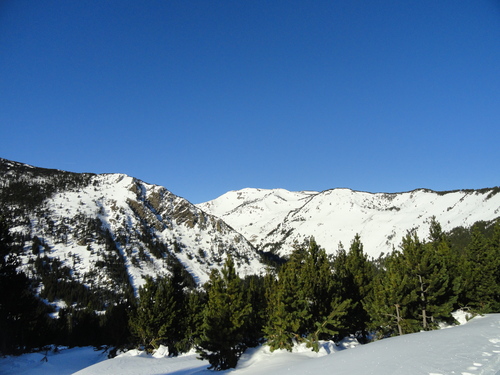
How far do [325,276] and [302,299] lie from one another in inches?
187

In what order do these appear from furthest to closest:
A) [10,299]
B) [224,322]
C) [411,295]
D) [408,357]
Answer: [10,299]
[411,295]
[224,322]
[408,357]

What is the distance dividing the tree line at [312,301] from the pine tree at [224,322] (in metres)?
0.07

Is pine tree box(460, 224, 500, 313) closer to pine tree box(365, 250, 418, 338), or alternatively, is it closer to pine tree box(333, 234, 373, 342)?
pine tree box(333, 234, 373, 342)

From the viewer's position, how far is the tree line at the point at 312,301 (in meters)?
20.6

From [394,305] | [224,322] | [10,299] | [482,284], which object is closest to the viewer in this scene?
[224,322]

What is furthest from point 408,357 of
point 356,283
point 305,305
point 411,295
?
point 356,283

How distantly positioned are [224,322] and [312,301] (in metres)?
8.05

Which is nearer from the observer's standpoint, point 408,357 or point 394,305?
point 408,357

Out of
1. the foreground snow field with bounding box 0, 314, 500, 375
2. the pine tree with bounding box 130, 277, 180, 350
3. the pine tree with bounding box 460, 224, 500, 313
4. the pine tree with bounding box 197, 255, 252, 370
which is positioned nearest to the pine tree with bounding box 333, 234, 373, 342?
the foreground snow field with bounding box 0, 314, 500, 375

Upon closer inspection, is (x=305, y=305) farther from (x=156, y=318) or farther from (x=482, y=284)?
(x=482, y=284)

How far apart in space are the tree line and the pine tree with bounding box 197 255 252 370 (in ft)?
0.23

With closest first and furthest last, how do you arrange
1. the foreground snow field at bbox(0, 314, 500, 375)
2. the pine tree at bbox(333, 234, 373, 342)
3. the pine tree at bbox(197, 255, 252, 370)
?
the foreground snow field at bbox(0, 314, 500, 375)
the pine tree at bbox(197, 255, 252, 370)
the pine tree at bbox(333, 234, 373, 342)

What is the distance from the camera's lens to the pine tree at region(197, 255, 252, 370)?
781 inches

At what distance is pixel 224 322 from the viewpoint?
20406 millimetres
